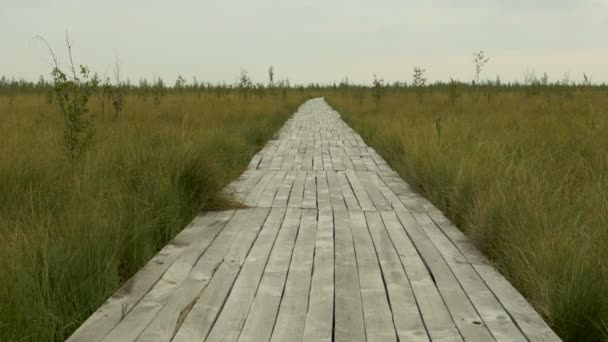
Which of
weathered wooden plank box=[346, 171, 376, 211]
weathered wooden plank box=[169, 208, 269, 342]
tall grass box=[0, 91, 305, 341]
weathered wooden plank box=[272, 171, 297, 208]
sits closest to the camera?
weathered wooden plank box=[169, 208, 269, 342]

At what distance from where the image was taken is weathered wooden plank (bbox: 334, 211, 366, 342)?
2305 millimetres

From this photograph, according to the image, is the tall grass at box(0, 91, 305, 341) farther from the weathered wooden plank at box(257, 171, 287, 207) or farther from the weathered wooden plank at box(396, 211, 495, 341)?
the weathered wooden plank at box(396, 211, 495, 341)

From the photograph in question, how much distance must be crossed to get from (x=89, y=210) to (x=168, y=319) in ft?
4.31

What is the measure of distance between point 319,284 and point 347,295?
8.2 inches

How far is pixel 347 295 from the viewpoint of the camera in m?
2.72

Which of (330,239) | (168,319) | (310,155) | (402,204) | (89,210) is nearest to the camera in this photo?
(168,319)

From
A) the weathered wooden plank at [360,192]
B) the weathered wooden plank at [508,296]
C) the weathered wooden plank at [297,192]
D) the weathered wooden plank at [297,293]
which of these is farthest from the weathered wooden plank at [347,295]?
the weathered wooden plank at [297,192]

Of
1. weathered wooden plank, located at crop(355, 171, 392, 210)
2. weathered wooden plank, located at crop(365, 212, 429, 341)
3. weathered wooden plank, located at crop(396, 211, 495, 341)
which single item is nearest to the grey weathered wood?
weathered wooden plank, located at crop(365, 212, 429, 341)

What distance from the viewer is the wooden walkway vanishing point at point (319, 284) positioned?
2326mm

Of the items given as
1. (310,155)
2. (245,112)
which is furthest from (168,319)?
(245,112)

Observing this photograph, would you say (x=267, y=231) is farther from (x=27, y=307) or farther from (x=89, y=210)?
(x=27, y=307)

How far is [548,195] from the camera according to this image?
4.02 metres

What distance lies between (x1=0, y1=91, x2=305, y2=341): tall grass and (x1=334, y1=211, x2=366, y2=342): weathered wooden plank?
1204 mm

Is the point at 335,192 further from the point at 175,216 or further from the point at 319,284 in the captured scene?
the point at 319,284
